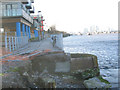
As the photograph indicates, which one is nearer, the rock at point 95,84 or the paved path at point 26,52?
the rock at point 95,84

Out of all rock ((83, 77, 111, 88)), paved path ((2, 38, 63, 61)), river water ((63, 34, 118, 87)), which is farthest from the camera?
paved path ((2, 38, 63, 61))

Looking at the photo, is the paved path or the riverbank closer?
the riverbank

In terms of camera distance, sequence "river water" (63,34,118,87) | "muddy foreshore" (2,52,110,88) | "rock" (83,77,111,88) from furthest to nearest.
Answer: "river water" (63,34,118,87)
"muddy foreshore" (2,52,110,88)
"rock" (83,77,111,88)

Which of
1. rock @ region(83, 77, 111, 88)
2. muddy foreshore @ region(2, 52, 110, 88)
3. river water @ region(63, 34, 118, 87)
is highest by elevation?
muddy foreshore @ region(2, 52, 110, 88)

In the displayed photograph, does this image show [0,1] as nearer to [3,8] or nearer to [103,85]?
[3,8]

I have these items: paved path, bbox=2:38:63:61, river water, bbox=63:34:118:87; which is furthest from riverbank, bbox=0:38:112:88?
river water, bbox=63:34:118:87

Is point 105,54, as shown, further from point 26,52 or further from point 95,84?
point 95,84

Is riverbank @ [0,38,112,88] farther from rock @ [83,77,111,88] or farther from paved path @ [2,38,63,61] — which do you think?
paved path @ [2,38,63,61]

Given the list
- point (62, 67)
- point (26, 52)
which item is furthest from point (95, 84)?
point (26, 52)

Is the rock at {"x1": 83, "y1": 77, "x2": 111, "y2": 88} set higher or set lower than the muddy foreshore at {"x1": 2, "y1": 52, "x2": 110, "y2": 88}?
lower

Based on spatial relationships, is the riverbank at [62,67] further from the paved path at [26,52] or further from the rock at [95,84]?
the paved path at [26,52]

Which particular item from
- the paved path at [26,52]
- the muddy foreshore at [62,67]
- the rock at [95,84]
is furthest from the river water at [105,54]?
the paved path at [26,52]

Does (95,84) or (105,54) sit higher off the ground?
(95,84)

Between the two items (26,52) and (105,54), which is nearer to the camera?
(26,52)
